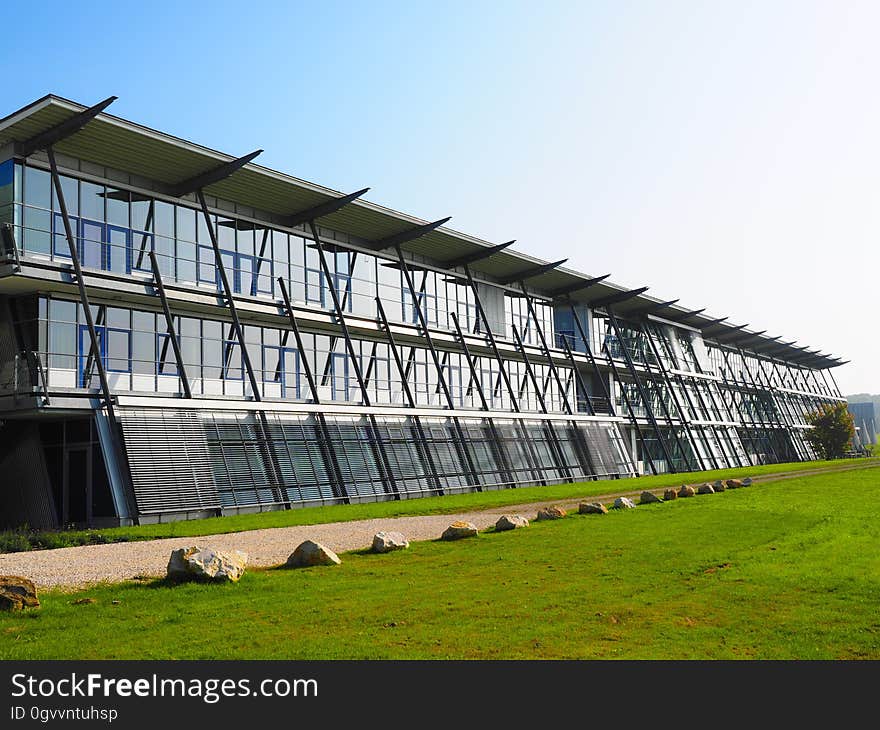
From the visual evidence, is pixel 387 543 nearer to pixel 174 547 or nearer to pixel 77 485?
pixel 174 547

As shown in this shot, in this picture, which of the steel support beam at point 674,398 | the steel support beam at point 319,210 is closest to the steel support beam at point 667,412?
the steel support beam at point 674,398

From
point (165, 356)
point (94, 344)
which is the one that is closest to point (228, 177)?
point (165, 356)

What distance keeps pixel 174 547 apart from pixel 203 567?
704 cm

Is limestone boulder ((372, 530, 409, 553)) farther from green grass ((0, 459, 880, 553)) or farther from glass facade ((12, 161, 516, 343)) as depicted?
glass facade ((12, 161, 516, 343))

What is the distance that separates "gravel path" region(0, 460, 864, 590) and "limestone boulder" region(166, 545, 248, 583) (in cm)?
143

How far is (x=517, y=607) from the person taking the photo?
Result: 11.2m

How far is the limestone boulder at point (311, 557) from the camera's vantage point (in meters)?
15.2

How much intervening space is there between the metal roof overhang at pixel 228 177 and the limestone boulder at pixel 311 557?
20.5m

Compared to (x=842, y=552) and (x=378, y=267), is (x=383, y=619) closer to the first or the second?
(x=842, y=552)

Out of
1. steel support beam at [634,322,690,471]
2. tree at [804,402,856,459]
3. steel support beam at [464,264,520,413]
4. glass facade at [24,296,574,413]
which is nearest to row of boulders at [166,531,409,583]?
glass facade at [24,296,574,413]

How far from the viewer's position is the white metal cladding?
99.1 feet

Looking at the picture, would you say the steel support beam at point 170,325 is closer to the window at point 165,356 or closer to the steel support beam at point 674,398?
the window at point 165,356
